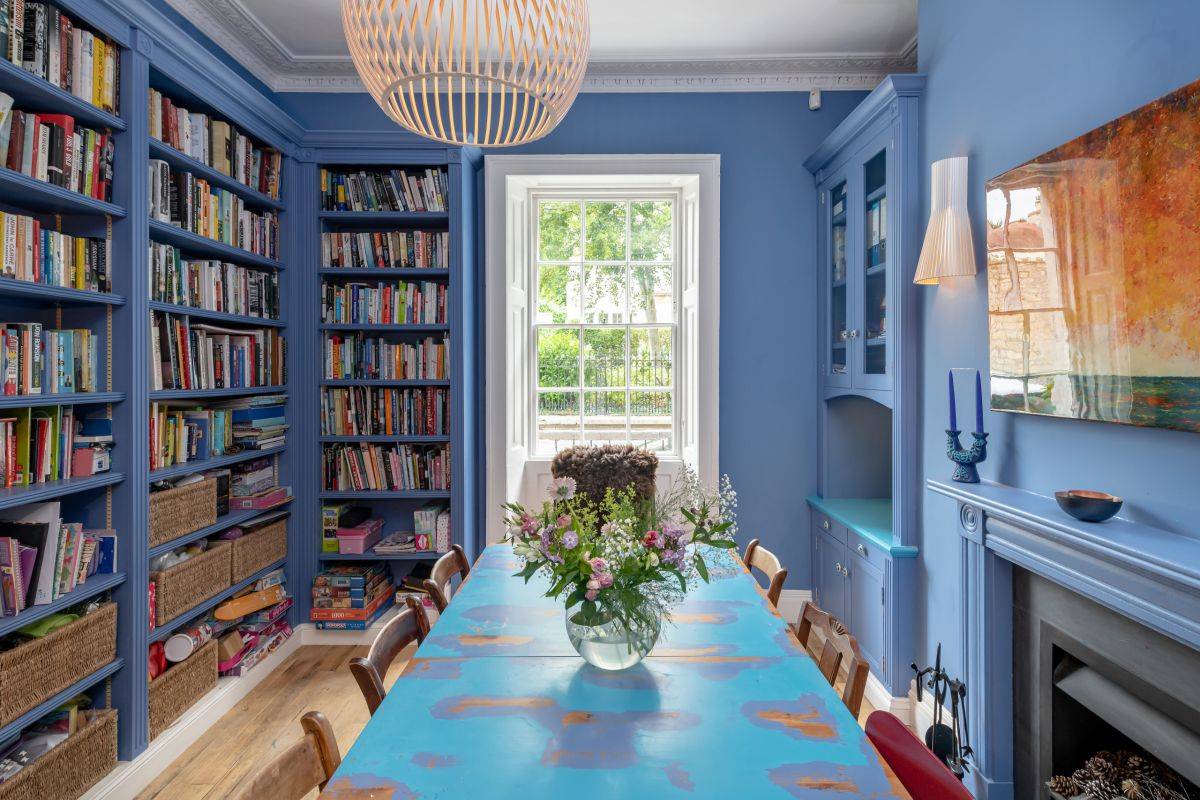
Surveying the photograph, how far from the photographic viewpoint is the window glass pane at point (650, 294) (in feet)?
12.9

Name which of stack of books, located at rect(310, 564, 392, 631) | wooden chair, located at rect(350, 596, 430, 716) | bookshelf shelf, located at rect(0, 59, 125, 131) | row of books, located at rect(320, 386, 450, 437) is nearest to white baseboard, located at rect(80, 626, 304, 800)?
stack of books, located at rect(310, 564, 392, 631)

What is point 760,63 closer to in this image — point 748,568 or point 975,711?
point 748,568


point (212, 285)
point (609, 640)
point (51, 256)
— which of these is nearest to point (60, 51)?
point (51, 256)

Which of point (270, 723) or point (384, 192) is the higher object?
point (384, 192)

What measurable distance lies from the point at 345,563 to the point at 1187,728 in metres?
3.46

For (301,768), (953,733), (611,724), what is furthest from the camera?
(953,733)

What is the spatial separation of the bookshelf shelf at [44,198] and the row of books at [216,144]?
1.59 ft

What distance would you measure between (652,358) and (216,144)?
7.97 feet

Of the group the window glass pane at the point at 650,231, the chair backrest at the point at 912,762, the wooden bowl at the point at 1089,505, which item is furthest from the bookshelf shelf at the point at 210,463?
the wooden bowl at the point at 1089,505

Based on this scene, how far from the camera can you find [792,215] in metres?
3.66

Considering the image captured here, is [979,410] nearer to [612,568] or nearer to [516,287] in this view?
[612,568]

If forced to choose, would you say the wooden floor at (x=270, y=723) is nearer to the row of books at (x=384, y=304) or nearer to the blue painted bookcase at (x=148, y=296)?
the blue painted bookcase at (x=148, y=296)

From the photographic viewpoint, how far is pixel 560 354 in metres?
3.94

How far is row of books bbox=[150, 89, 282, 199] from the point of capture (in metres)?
2.52
